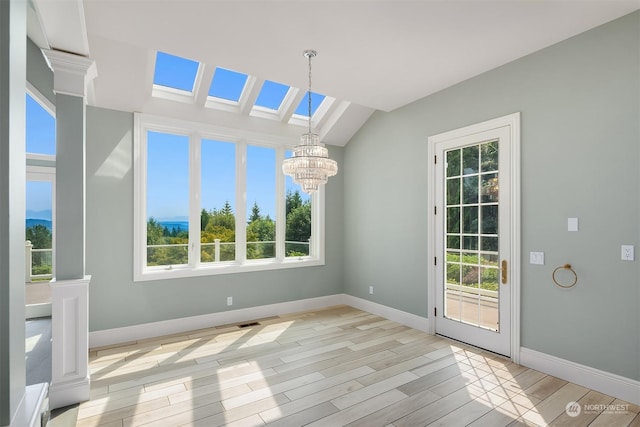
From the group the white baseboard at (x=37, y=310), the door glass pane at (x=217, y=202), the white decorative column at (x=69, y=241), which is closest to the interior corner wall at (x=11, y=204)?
the white decorative column at (x=69, y=241)

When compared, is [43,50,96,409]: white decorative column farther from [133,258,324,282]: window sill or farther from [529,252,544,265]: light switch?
[529,252,544,265]: light switch

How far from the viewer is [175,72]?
4074mm

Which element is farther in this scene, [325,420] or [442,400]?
[442,400]

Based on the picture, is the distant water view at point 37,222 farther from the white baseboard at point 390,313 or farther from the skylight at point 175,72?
the white baseboard at point 390,313

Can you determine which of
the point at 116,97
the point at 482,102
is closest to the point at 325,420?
the point at 482,102

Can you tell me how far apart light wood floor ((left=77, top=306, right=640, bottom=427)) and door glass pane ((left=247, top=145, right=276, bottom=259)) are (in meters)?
1.38

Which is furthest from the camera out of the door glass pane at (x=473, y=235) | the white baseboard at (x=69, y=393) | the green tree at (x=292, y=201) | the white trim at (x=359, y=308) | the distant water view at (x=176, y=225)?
the green tree at (x=292, y=201)

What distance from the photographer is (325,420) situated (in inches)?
94.1

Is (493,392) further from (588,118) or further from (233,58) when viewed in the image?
(233,58)

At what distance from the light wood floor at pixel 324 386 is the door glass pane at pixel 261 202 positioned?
1.38 meters

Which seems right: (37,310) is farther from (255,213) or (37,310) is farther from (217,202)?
(255,213)

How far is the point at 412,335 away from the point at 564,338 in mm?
1588

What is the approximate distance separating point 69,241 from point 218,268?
2045mm

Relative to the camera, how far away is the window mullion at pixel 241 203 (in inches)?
189
